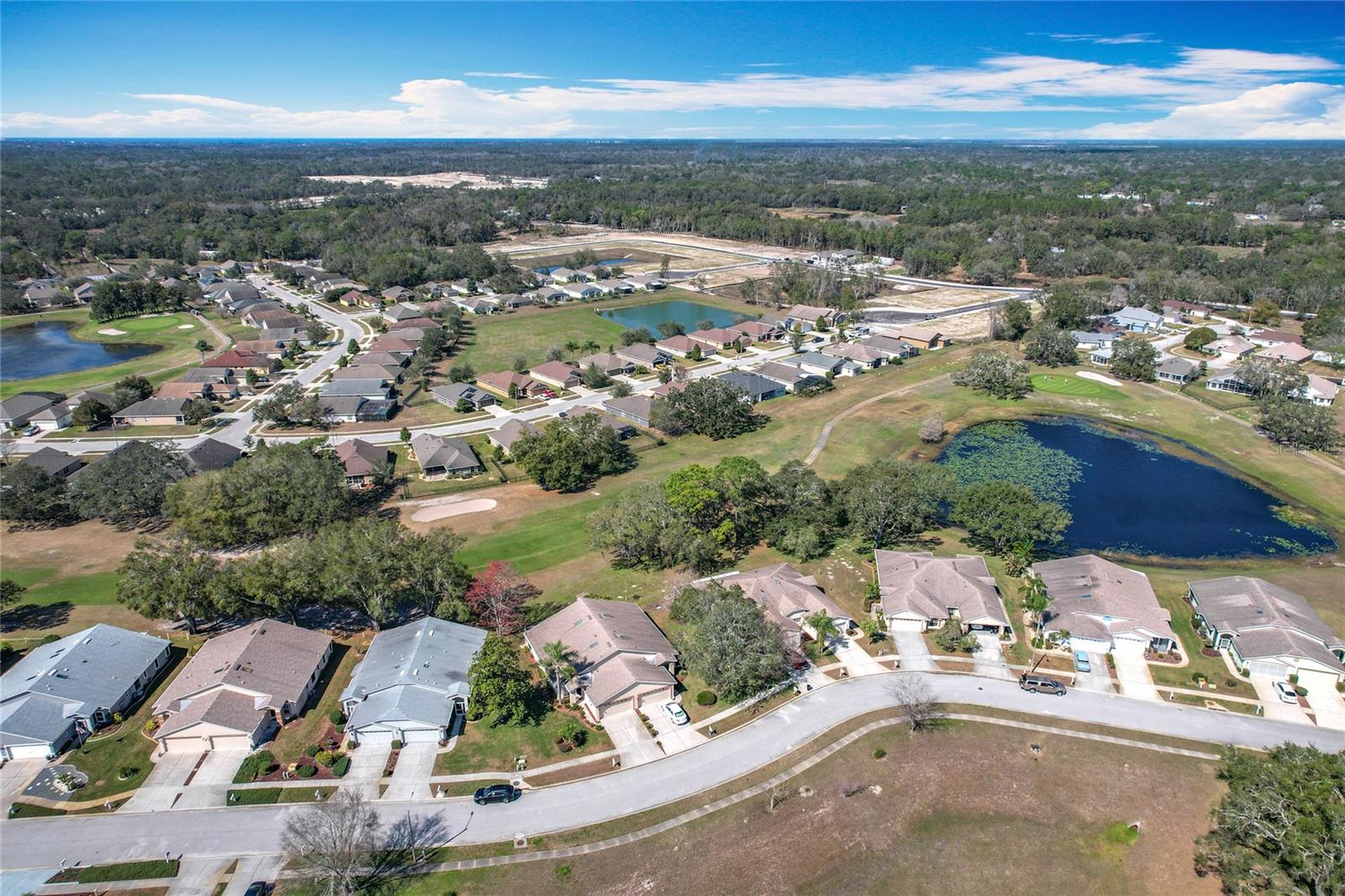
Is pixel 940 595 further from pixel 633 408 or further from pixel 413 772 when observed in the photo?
pixel 633 408

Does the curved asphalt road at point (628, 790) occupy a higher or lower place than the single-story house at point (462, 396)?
lower

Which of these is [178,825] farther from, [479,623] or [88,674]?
[479,623]

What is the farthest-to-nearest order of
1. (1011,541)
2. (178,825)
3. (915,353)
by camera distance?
(915,353) → (1011,541) → (178,825)

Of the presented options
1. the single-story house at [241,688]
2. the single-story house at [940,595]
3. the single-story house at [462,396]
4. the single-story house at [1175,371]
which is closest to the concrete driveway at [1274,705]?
the single-story house at [940,595]

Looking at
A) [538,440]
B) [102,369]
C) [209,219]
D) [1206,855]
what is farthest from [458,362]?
[209,219]

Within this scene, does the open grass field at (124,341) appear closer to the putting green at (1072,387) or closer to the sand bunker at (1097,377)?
the putting green at (1072,387)

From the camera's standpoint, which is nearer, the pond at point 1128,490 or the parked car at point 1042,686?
the parked car at point 1042,686

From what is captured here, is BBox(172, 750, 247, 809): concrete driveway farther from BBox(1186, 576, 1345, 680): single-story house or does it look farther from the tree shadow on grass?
BBox(1186, 576, 1345, 680): single-story house
